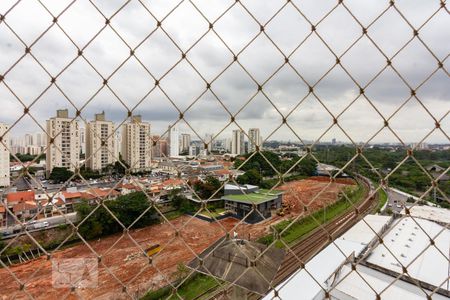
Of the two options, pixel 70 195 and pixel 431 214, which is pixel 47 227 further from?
pixel 431 214

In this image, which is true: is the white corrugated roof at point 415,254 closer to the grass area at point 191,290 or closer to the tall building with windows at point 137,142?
the tall building with windows at point 137,142

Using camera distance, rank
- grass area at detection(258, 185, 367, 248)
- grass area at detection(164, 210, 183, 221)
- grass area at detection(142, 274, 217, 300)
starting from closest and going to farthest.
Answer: grass area at detection(142, 274, 217, 300)
grass area at detection(258, 185, 367, 248)
grass area at detection(164, 210, 183, 221)

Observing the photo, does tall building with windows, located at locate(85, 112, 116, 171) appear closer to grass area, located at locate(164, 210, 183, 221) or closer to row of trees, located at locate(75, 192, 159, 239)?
row of trees, located at locate(75, 192, 159, 239)

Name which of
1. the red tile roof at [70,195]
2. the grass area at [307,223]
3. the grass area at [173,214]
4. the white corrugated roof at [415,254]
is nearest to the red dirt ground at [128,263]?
the grass area at [173,214]

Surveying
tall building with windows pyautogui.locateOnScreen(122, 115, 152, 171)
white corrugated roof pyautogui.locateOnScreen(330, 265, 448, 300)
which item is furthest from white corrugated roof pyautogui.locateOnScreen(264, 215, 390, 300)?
tall building with windows pyautogui.locateOnScreen(122, 115, 152, 171)

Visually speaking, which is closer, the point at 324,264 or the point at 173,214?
the point at 324,264

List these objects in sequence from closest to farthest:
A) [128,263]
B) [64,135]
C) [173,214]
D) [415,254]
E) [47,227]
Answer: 1. [64,135]
2. [415,254]
3. [128,263]
4. [47,227]
5. [173,214]

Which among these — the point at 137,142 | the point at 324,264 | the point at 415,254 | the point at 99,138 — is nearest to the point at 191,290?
the point at 324,264
